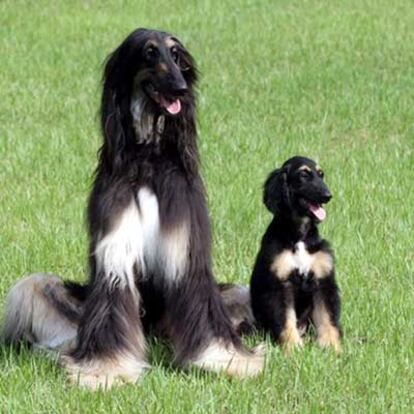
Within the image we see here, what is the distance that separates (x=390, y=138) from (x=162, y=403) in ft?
25.5

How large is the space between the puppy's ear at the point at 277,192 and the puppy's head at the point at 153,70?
3.27 ft

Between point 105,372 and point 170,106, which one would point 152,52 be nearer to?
point 170,106

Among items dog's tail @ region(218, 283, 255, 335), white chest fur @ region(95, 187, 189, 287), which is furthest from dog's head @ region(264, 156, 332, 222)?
white chest fur @ region(95, 187, 189, 287)

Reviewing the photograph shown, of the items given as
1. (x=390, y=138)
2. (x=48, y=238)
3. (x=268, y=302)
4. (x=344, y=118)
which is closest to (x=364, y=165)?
(x=390, y=138)

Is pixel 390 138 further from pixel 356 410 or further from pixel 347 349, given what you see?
pixel 356 410

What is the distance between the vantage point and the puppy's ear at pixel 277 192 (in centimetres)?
661

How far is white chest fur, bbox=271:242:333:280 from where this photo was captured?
6523 millimetres

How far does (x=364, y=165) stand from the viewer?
36.8 feet

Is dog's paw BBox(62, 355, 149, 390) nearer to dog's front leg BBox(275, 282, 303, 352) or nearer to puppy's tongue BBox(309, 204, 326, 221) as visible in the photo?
dog's front leg BBox(275, 282, 303, 352)

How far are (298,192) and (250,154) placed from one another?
5.09 meters

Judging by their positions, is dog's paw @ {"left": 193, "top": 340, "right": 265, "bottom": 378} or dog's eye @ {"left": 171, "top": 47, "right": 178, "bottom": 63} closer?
dog's eye @ {"left": 171, "top": 47, "right": 178, "bottom": 63}

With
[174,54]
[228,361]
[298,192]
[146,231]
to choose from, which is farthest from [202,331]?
[174,54]

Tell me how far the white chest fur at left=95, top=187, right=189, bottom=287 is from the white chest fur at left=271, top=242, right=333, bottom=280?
30.3 inches

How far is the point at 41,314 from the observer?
6379 millimetres
